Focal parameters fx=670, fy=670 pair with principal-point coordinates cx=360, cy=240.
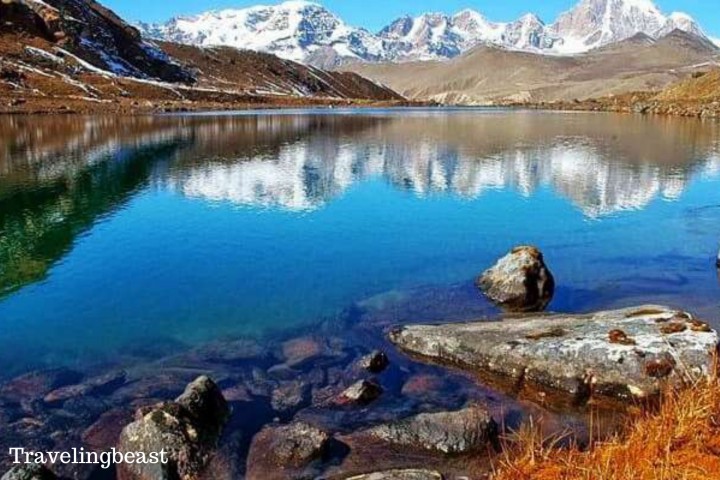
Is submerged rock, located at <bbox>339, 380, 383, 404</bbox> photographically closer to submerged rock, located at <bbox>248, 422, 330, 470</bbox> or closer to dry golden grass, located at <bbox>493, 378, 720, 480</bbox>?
submerged rock, located at <bbox>248, 422, 330, 470</bbox>

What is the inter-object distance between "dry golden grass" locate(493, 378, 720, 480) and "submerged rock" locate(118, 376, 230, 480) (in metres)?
6.81

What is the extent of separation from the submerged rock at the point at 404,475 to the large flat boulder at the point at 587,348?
6604 mm

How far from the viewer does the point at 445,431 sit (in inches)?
633

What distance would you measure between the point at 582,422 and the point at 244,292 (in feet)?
50.3

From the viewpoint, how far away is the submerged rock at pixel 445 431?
1580 cm

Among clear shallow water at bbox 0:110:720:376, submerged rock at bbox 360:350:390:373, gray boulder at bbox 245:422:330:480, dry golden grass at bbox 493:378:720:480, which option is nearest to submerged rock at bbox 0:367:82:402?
clear shallow water at bbox 0:110:720:376

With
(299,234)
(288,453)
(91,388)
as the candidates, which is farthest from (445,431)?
(299,234)

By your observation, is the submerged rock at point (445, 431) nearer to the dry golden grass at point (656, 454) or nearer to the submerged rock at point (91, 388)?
the dry golden grass at point (656, 454)

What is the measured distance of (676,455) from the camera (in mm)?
12031

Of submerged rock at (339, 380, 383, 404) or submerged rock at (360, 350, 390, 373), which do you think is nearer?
submerged rock at (339, 380, 383, 404)

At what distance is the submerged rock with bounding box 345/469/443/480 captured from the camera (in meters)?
13.5

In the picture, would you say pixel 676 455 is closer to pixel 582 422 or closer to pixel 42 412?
pixel 582 422

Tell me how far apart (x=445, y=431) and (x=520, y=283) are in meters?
11.4

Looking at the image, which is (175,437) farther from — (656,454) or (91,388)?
(656,454)
